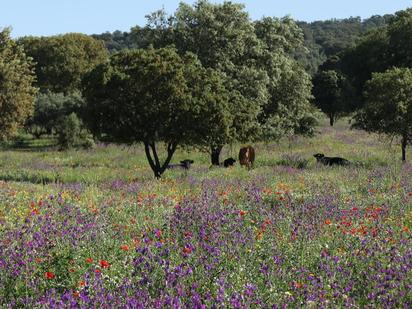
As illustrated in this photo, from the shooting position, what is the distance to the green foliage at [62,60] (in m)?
75.0

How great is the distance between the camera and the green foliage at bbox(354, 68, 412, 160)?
1018 inches

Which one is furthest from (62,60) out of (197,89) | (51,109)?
(197,89)

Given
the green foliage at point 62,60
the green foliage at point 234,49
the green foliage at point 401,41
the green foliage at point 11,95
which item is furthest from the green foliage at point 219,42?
the green foliage at point 62,60

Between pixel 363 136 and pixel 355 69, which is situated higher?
pixel 355 69

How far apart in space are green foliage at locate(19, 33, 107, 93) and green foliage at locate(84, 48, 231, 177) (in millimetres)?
54171

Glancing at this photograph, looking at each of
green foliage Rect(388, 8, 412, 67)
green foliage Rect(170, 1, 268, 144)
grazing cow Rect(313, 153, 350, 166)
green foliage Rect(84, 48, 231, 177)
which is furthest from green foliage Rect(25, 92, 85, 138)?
green foliage Rect(388, 8, 412, 67)

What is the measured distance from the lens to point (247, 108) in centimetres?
2608

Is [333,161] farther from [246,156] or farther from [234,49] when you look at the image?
[234,49]

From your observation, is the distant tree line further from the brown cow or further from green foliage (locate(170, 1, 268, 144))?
the brown cow

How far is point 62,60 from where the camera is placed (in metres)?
75.5

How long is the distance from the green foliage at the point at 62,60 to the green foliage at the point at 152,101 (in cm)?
5417

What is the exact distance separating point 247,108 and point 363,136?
68.1 feet

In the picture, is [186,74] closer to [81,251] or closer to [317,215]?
[317,215]

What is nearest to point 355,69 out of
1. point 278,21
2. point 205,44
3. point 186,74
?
point 278,21
